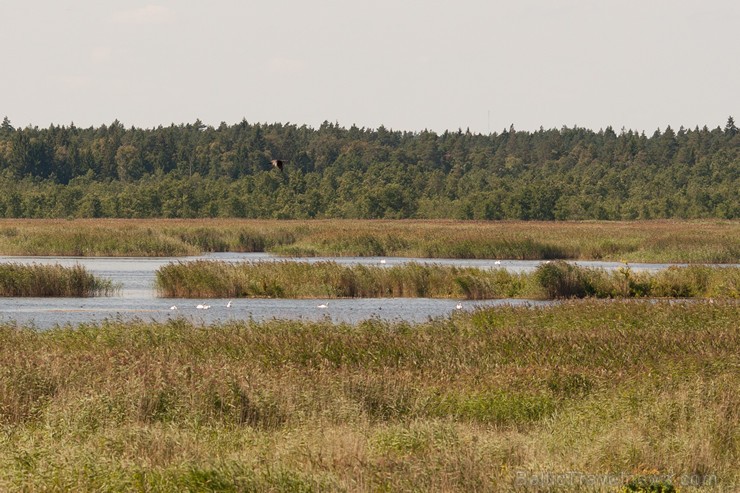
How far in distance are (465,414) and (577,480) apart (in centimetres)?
412

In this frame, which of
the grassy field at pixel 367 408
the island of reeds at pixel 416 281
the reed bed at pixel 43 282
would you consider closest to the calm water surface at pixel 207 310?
the reed bed at pixel 43 282

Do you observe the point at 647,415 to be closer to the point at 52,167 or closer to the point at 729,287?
the point at 729,287

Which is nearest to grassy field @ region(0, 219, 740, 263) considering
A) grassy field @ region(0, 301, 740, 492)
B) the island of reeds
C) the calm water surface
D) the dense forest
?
the island of reeds

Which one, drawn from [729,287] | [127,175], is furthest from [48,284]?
[127,175]

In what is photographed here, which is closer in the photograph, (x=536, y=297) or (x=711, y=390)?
(x=711, y=390)

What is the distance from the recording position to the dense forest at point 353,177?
375 feet

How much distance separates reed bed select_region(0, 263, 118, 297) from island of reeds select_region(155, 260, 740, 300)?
2622 mm

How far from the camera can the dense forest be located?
11431 cm

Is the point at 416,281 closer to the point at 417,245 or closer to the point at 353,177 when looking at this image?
the point at 417,245

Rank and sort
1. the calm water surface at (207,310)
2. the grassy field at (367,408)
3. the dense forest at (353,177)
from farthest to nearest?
1. the dense forest at (353,177)
2. the calm water surface at (207,310)
3. the grassy field at (367,408)

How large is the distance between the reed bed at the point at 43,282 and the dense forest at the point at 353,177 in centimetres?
7252

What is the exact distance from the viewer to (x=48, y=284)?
3997 cm

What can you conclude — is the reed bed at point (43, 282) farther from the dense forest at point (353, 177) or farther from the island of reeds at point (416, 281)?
the dense forest at point (353, 177)

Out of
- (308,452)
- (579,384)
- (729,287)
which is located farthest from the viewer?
(729,287)
